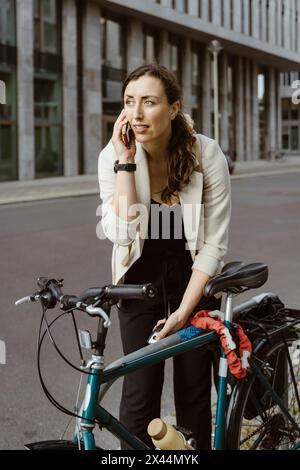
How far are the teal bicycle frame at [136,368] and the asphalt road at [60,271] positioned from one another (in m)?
0.97

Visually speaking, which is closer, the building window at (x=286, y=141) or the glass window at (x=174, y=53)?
the glass window at (x=174, y=53)

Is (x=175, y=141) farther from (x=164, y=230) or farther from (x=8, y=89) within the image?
(x=8, y=89)

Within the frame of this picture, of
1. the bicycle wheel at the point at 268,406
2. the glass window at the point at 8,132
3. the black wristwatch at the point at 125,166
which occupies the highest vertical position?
the glass window at the point at 8,132

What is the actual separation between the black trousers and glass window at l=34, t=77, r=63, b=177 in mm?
27954

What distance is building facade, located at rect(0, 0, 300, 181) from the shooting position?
28484mm

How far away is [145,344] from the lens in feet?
8.59

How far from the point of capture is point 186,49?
41.0 metres

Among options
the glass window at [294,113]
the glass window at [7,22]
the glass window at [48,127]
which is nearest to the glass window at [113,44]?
the glass window at [48,127]

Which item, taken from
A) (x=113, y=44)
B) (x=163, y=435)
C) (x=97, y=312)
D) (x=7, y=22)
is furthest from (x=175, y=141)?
(x=113, y=44)

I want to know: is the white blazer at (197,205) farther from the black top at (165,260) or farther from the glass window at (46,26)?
the glass window at (46,26)

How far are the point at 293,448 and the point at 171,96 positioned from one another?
62.8 inches

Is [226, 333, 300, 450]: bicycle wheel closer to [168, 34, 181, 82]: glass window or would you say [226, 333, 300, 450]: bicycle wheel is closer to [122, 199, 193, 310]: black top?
[122, 199, 193, 310]: black top

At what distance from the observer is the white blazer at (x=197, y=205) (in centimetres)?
248

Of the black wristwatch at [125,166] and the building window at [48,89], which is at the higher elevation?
the building window at [48,89]
